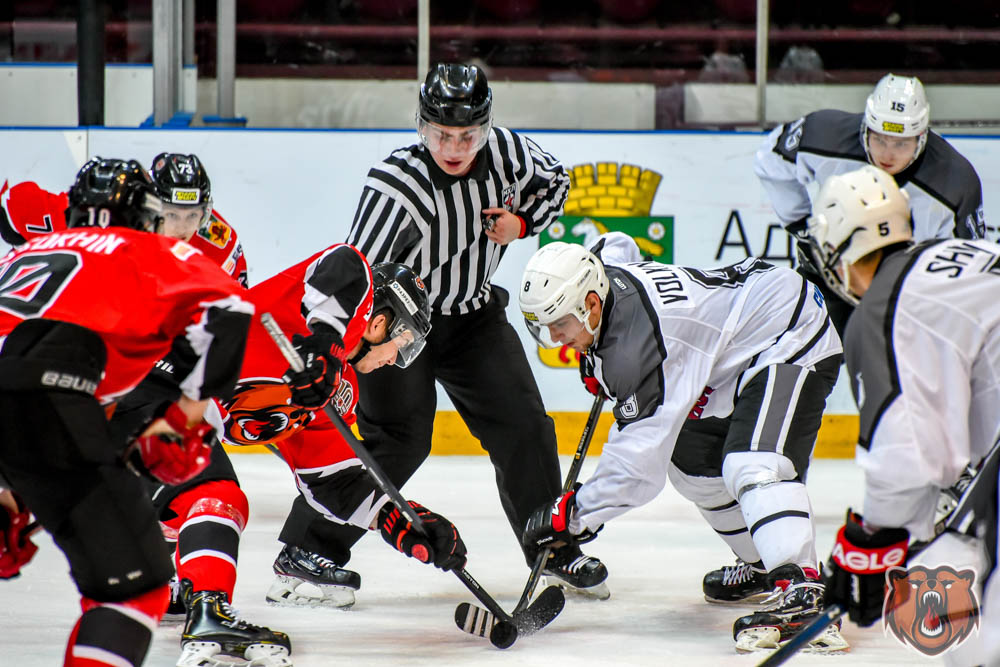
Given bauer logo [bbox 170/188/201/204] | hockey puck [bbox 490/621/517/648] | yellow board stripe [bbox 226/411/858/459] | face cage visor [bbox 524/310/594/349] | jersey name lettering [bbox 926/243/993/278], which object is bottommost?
yellow board stripe [bbox 226/411/858/459]

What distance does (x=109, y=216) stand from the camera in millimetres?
1999

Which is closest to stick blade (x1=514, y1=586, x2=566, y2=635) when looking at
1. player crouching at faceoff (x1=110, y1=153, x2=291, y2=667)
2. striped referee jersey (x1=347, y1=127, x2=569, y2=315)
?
player crouching at faceoff (x1=110, y1=153, x2=291, y2=667)

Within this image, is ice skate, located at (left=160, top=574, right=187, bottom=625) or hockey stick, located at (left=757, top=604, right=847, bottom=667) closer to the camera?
hockey stick, located at (left=757, top=604, right=847, bottom=667)

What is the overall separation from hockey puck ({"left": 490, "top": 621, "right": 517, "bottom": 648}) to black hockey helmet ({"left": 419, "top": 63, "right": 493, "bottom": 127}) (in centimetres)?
119

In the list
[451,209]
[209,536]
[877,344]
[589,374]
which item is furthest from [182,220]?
[877,344]

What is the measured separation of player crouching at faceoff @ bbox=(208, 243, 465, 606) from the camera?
2518 millimetres

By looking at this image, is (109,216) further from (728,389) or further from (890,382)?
(728,389)

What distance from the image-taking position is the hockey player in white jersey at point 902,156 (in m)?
3.47

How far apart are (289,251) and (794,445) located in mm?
2664

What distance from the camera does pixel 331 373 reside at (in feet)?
8.11

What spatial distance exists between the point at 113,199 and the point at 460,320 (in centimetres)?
131

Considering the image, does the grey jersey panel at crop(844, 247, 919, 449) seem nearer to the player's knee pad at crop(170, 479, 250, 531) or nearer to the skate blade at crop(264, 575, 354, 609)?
the player's knee pad at crop(170, 479, 250, 531)

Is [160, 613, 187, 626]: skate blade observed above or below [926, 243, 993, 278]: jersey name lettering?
below

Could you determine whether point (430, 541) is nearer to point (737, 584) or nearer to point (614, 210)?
point (737, 584)
